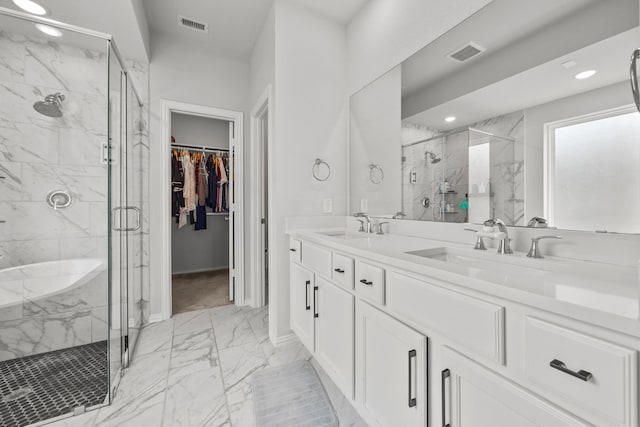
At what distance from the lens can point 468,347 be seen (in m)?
0.77

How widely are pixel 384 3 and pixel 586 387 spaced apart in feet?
7.66

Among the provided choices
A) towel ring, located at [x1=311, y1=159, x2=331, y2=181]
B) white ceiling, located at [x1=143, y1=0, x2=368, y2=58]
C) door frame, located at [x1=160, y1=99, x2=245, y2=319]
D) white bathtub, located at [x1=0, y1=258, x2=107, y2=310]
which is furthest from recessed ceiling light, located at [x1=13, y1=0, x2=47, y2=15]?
towel ring, located at [x1=311, y1=159, x2=331, y2=181]

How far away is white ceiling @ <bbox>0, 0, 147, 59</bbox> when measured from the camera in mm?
1811

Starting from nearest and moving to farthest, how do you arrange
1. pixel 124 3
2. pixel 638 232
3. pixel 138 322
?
pixel 638 232 < pixel 124 3 < pixel 138 322

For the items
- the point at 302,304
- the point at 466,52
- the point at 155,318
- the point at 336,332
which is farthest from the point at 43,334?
the point at 466,52

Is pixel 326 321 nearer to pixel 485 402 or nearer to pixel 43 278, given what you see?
pixel 485 402

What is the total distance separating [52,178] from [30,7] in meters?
1.18

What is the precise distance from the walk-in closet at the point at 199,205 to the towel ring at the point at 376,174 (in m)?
2.31

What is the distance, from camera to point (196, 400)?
1.53 m

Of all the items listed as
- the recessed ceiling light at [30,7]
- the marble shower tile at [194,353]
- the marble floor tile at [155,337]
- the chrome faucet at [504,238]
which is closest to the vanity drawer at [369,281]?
the chrome faucet at [504,238]

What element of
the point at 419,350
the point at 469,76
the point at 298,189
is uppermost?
the point at 469,76

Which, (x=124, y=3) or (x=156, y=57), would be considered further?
(x=156, y=57)

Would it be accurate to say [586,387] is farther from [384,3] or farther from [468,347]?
[384,3]

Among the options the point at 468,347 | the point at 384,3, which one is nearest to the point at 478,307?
the point at 468,347
